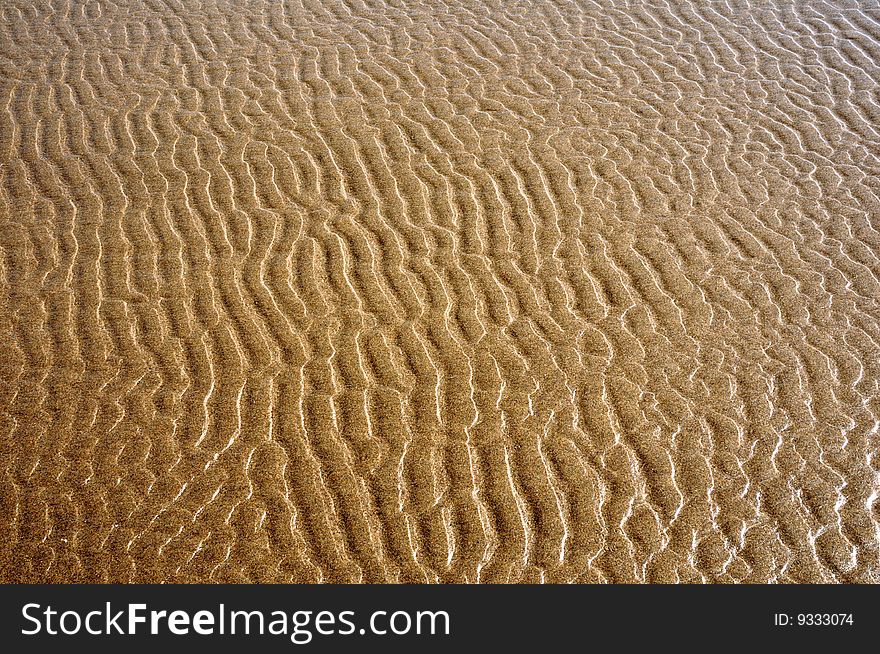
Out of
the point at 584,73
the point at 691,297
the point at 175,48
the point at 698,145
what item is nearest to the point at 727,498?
the point at 691,297

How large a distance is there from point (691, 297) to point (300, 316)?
7.87ft

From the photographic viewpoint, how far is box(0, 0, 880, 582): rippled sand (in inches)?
160

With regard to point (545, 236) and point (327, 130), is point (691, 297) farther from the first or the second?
point (327, 130)

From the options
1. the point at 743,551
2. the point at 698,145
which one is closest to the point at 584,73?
the point at 698,145

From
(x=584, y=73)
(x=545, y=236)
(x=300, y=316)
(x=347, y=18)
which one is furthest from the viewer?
(x=347, y=18)

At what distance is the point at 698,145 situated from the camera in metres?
7.26

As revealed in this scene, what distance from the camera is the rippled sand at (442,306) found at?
4.05 metres

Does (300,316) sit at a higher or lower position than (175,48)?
lower

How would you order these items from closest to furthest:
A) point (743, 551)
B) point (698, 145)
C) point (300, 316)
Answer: point (743, 551)
point (300, 316)
point (698, 145)

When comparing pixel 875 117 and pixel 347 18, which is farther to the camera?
pixel 347 18

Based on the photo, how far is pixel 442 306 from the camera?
5504 millimetres

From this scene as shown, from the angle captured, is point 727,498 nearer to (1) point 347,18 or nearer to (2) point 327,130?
(2) point 327,130

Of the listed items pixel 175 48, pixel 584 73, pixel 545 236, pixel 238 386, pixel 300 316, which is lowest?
pixel 238 386

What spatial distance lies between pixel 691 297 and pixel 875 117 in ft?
11.0
